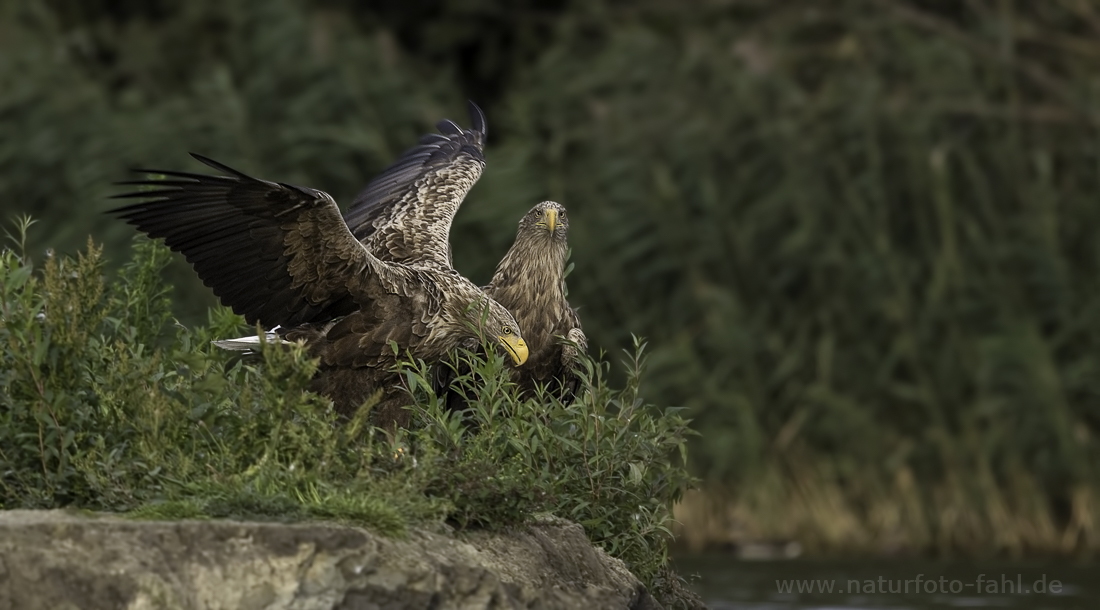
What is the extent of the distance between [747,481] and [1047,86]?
407 centimetres

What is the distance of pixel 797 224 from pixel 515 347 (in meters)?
5.86

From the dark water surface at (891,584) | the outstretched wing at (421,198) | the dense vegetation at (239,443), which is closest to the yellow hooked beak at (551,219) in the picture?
the outstretched wing at (421,198)

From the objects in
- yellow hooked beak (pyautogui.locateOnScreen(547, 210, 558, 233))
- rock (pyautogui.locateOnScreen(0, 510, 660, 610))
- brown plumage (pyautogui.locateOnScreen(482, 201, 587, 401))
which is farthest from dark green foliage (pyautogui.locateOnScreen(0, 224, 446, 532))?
yellow hooked beak (pyautogui.locateOnScreen(547, 210, 558, 233))

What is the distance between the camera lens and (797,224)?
41.3ft

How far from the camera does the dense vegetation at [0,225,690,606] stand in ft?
18.5

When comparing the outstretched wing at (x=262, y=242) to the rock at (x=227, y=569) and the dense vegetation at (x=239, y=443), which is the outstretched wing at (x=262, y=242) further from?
the rock at (x=227, y=569)

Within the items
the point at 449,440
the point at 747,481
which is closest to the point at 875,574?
the point at 747,481

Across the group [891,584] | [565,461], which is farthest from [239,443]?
[891,584]

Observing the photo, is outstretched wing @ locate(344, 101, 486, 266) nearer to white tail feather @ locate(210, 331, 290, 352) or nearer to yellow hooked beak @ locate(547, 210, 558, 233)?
yellow hooked beak @ locate(547, 210, 558, 233)

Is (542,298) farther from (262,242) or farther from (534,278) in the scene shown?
(262,242)

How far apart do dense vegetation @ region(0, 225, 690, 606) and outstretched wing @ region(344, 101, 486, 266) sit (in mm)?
1709

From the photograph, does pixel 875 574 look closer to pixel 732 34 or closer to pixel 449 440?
pixel 449 440

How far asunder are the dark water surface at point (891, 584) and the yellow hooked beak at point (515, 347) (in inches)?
85.6

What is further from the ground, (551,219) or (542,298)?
(551,219)
